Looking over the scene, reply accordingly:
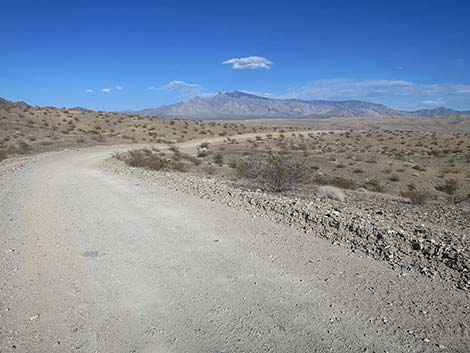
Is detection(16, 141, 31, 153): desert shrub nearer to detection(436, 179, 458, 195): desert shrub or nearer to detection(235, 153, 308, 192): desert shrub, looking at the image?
detection(235, 153, 308, 192): desert shrub

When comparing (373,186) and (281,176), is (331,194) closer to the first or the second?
(281,176)

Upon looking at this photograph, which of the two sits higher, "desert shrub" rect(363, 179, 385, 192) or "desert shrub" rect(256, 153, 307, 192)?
"desert shrub" rect(256, 153, 307, 192)

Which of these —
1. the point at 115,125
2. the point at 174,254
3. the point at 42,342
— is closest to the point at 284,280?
the point at 174,254

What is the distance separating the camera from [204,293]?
5.79 metres

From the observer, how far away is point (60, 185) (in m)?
14.0

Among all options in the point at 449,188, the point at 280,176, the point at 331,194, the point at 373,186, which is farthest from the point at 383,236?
the point at 449,188

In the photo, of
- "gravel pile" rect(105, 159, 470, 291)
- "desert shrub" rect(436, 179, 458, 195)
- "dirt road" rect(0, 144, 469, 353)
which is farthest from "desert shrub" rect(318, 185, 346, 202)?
"desert shrub" rect(436, 179, 458, 195)

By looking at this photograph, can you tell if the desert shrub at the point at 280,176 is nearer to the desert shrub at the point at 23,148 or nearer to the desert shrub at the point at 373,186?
the desert shrub at the point at 373,186

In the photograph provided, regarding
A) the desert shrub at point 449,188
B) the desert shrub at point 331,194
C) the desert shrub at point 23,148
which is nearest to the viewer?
the desert shrub at point 331,194

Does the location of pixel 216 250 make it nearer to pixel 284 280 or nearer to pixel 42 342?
pixel 284 280

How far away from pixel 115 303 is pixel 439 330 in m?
4.32

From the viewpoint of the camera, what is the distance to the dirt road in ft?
15.4

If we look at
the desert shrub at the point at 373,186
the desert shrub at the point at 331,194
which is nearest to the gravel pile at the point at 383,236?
the desert shrub at the point at 331,194

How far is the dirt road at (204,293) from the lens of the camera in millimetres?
4688
